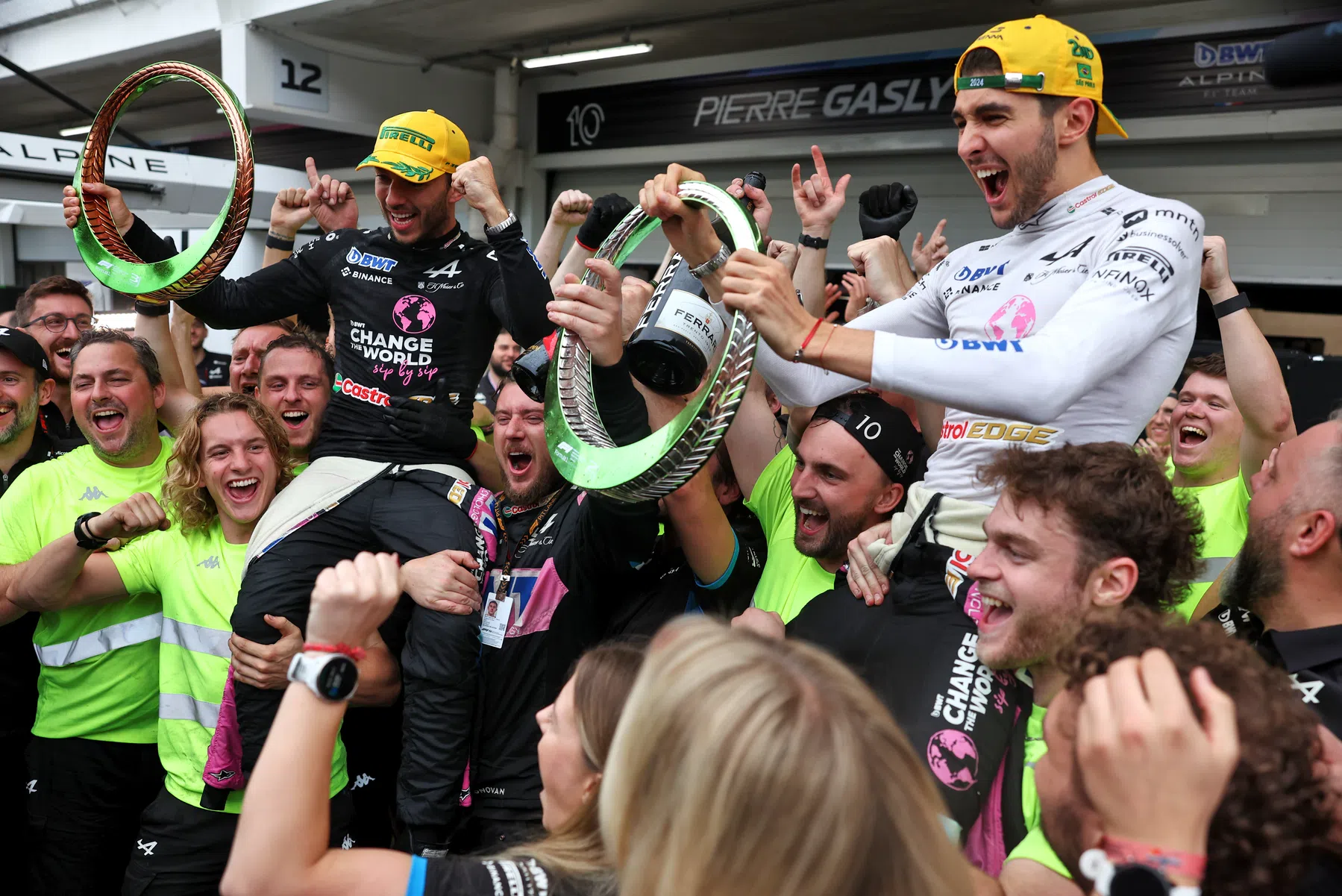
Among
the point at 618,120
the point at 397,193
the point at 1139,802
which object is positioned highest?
the point at 618,120

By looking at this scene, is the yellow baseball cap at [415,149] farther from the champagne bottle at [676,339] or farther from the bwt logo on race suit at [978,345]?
the bwt logo on race suit at [978,345]

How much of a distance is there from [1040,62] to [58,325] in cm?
425

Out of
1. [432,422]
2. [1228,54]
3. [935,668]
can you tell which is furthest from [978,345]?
[1228,54]

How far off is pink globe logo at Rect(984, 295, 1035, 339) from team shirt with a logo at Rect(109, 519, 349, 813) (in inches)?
76.7

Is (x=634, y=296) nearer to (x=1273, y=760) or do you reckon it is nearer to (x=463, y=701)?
(x=463, y=701)

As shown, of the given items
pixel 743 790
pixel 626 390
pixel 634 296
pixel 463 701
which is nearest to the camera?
pixel 743 790

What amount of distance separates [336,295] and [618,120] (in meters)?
7.31

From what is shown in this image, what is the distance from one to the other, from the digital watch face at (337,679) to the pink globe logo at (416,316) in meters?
1.66

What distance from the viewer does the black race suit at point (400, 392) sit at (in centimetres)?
260

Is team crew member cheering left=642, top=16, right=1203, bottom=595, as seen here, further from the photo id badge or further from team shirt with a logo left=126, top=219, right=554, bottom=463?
team shirt with a logo left=126, top=219, right=554, bottom=463

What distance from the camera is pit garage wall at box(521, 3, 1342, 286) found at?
6574 millimetres

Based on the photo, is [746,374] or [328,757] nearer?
[328,757]

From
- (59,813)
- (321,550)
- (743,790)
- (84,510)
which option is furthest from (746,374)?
(59,813)

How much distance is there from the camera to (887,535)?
2.23 metres
